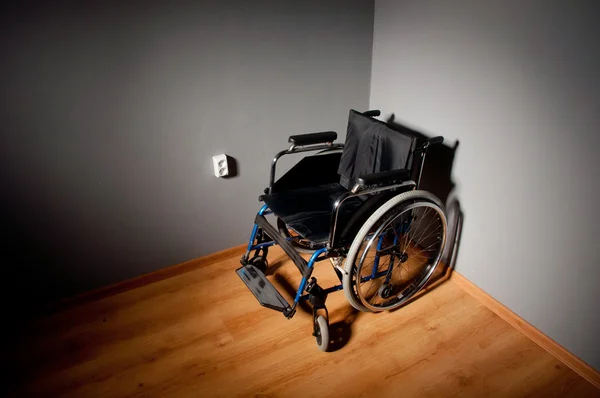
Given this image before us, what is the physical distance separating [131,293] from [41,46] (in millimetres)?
1168

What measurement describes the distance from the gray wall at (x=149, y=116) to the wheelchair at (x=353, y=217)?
0.94ft

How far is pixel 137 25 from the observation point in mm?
1726

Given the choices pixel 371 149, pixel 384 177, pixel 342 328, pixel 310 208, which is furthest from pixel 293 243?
pixel 384 177

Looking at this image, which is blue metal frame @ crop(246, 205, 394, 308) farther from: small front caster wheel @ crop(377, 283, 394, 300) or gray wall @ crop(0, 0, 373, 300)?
gray wall @ crop(0, 0, 373, 300)

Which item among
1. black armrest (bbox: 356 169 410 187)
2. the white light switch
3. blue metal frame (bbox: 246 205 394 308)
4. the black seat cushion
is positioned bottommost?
blue metal frame (bbox: 246 205 394 308)

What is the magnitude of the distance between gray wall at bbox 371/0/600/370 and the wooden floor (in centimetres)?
21

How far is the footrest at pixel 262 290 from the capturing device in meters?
1.82

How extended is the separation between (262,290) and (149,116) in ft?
2.92

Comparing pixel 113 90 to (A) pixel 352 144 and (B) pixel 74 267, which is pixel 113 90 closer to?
(B) pixel 74 267

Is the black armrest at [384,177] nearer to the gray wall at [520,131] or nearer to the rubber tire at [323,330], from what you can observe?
the gray wall at [520,131]

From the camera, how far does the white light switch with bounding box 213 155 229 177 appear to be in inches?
83.4

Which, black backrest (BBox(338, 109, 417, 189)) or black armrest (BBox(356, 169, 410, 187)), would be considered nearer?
black armrest (BBox(356, 169, 410, 187))

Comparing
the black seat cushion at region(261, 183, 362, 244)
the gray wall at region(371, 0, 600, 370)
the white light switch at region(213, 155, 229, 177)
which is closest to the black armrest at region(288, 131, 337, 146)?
the black seat cushion at region(261, 183, 362, 244)

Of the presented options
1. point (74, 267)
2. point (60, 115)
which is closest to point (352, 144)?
point (60, 115)
